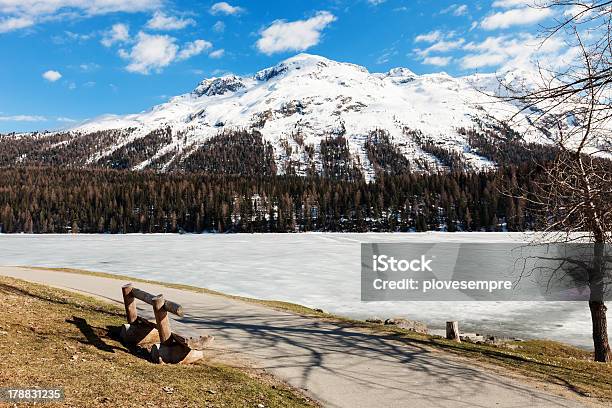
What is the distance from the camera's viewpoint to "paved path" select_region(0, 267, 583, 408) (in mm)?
9078

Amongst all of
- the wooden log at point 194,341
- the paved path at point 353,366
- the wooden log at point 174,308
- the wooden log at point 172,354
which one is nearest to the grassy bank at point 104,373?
the wooden log at point 172,354

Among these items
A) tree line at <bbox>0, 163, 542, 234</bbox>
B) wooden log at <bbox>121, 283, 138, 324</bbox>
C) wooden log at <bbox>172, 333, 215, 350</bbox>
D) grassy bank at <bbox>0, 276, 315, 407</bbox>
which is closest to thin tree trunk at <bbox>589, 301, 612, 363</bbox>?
grassy bank at <bbox>0, 276, 315, 407</bbox>

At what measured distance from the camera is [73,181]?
19512 centimetres

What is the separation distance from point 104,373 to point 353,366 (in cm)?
589

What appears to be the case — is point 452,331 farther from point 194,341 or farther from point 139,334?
point 139,334

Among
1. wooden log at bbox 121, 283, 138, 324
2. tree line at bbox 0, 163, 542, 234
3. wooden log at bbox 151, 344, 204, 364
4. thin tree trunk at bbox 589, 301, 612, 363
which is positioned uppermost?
tree line at bbox 0, 163, 542, 234

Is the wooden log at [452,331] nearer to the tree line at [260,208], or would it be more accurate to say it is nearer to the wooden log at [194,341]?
the wooden log at [194,341]

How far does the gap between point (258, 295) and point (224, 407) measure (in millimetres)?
21247

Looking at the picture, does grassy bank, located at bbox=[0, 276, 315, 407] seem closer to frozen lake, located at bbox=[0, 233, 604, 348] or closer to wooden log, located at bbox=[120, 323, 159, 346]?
wooden log, located at bbox=[120, 323, 159, 346]

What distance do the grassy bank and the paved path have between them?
1.04 m

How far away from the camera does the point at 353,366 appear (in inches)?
434

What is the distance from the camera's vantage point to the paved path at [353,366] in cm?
908

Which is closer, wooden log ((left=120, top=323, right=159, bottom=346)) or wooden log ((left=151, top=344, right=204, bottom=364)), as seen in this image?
wooden log ((left=151, top=344, right=204, bottom=364))

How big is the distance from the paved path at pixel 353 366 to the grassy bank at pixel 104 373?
3.42ft
